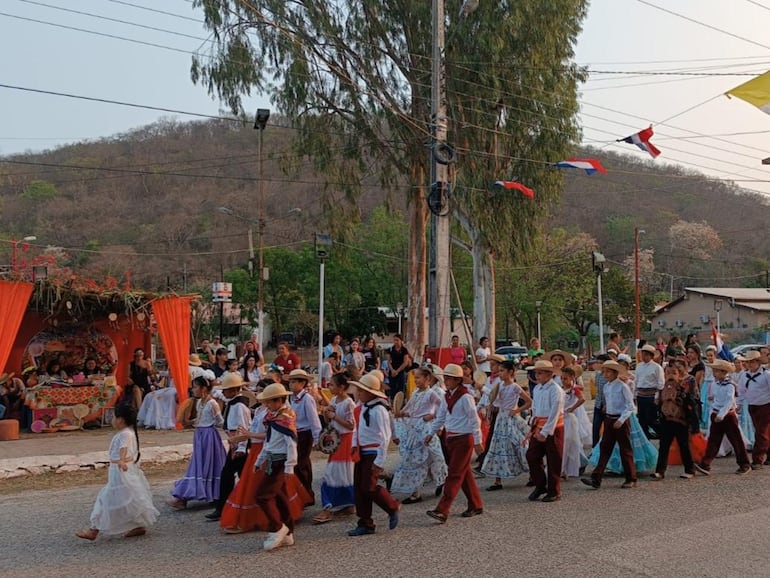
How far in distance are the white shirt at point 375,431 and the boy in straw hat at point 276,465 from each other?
0.69 meters

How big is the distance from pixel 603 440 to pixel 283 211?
324 feet

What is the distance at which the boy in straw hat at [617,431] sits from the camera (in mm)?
10125

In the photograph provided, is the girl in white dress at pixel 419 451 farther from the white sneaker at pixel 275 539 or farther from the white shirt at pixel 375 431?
the white sneaker at pixel 275 539

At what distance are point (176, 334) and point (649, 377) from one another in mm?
10460

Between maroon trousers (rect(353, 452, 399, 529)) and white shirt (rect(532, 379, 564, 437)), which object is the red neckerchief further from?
maroon trousers (rect(353, 452, 399, 529))

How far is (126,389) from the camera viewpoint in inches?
707

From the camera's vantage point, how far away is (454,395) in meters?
8.89

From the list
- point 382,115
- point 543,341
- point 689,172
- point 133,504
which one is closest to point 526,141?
point 382,115

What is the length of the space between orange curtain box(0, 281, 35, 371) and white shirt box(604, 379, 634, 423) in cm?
1114

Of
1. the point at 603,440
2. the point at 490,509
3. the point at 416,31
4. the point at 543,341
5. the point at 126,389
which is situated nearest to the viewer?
the point at 490,509

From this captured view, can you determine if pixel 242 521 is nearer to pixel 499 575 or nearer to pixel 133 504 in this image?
pixel 133 504

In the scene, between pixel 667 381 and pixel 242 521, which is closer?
pixel 242 521

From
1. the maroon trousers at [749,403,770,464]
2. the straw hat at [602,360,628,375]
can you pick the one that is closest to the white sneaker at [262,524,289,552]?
the straw hat at [602,360,628,375]

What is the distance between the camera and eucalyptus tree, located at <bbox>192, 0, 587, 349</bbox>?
965 inches
